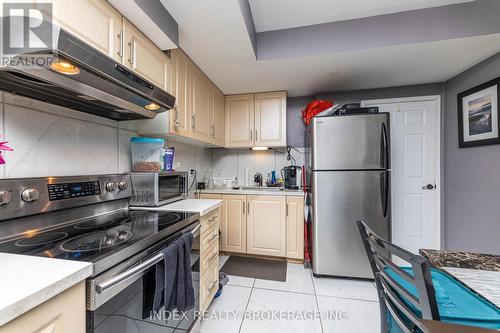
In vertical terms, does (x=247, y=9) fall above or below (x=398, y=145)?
above

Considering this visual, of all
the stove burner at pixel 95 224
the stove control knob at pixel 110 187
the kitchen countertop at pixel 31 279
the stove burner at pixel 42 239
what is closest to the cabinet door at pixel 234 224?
the stove control knob at pixel 110 187

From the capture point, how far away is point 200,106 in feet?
7.02

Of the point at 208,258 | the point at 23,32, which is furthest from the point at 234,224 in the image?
the point at 23,32

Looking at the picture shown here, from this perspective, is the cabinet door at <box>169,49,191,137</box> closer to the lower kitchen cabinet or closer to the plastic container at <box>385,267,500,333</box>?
the lower kitchen cabinet

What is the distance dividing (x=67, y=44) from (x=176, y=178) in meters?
1.15

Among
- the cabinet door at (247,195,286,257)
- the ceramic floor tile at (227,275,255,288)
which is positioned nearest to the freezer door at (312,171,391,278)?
the cabinet door at (247,195,286,257)

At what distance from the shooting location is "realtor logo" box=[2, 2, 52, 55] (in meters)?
0.68

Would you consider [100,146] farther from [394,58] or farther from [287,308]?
[394,58]

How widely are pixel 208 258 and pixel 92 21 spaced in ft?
5.13

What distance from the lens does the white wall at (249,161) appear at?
2.95 metres

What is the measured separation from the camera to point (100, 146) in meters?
1.36

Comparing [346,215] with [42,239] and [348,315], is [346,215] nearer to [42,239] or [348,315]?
[348,315]

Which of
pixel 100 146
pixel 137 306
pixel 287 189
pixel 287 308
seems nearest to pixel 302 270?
pixel 287 308

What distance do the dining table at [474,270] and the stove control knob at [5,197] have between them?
5.67 ft
